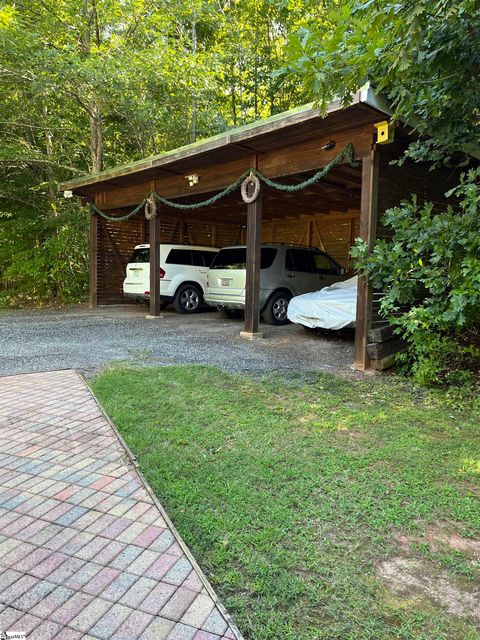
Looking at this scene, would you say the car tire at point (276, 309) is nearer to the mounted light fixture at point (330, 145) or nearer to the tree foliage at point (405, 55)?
the mounted light fixture at point (330, 145)

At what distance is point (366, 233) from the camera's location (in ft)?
18.1

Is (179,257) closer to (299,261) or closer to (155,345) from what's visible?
(299,261)

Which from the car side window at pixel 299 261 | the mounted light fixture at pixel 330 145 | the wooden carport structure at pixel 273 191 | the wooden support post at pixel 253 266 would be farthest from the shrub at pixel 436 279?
the car side window at pixel 299 261

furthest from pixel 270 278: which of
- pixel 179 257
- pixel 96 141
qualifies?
pixel 96 141

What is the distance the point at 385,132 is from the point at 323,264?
486cm

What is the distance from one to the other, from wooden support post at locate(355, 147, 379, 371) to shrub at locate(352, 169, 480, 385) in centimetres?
31

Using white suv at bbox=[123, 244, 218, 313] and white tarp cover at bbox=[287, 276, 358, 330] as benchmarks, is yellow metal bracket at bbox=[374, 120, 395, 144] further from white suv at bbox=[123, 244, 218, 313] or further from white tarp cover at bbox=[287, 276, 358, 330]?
white suv at bbox=[123, 244, 218, 313]

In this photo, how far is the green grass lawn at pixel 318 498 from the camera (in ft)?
5.60

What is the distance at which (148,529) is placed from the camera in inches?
85.1

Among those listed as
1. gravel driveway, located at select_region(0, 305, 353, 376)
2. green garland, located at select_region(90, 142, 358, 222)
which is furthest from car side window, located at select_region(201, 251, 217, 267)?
gravel driveway, located at select_region(0, 305, 353, 376)

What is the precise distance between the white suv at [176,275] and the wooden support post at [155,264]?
41 centimetres

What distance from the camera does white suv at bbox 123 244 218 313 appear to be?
34.1ft

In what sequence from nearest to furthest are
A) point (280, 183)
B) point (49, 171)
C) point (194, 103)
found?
1. point (280, 183)
2. point (194, 103)
3. point (49, 171)

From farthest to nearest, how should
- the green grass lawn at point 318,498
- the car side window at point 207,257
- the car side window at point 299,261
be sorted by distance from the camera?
the car side window at point 207,257, the car side window at point 299,261, the green grass lawn at point 318,498
